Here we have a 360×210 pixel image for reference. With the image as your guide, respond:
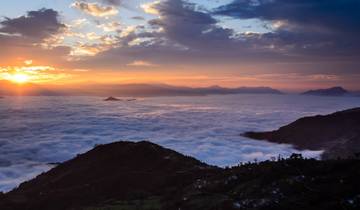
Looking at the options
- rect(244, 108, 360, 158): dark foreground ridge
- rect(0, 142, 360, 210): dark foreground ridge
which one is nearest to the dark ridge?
rect(0, 142, 360, 210): dark foreground ridge

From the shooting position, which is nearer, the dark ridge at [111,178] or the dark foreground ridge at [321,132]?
the dark ridge at [111,178]

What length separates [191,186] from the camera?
59.4ft

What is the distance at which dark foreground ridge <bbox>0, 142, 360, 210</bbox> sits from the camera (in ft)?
43.1

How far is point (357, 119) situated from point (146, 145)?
51260mm

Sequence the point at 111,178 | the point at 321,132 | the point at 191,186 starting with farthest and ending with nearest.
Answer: the point at 321,132 → the point at 111,178 → the point at 191,186

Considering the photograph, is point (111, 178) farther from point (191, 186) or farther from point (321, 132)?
point (321, 132)

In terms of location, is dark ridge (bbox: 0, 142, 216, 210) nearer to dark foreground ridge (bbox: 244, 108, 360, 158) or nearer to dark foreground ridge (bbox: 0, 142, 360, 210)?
dark foreground ridge (bbox: 0, 142, 360, 210)

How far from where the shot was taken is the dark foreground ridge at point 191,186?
517 inches

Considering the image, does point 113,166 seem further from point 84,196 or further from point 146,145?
point 84,196

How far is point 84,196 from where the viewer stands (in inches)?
790

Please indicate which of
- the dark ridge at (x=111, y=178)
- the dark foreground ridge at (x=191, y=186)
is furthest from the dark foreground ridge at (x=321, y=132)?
the dark foreground ridge at (x=191, y=186)

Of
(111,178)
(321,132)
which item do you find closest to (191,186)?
(111,178)

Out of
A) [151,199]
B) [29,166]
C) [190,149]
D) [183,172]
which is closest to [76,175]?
[183,172]

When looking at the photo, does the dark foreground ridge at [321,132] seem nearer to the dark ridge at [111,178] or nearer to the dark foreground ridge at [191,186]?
the dark ridge at [111,178]
